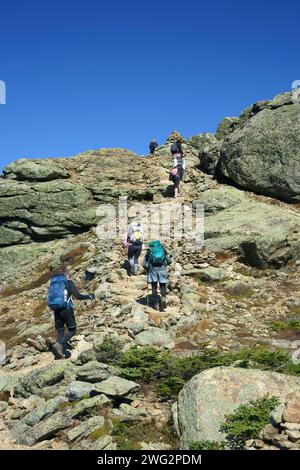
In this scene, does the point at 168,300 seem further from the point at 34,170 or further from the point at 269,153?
the point at 34,170

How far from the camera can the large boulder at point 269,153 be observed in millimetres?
28266

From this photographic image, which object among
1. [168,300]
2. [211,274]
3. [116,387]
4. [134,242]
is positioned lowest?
[116,387]

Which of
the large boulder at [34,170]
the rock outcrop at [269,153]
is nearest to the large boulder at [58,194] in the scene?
the large boulder at [34,170]

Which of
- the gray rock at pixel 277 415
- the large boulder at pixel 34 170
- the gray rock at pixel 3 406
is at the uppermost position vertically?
the large boulder at pixel 34 170

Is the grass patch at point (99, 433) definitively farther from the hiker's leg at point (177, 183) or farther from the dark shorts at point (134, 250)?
the hiker's leg at point (177, 183)

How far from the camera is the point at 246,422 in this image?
790 cm

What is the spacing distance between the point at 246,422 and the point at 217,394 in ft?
2.99

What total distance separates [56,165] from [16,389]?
25.9m

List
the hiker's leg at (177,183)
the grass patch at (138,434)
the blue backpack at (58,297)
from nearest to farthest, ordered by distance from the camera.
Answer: the grass patch at (138,434) < the blue backpack at (58,297) < the hiker's leg at (177,183)

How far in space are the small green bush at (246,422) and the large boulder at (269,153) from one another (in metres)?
21.8

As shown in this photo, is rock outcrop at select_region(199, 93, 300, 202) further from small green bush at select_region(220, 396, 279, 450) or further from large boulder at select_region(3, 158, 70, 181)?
small green bush at select_region(220, 396, 279, 450)

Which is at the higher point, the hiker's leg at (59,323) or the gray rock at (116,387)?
the hiker's leg at (59,323)

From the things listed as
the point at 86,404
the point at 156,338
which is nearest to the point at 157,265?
the point at 156,338

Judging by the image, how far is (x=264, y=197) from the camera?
2917cm
